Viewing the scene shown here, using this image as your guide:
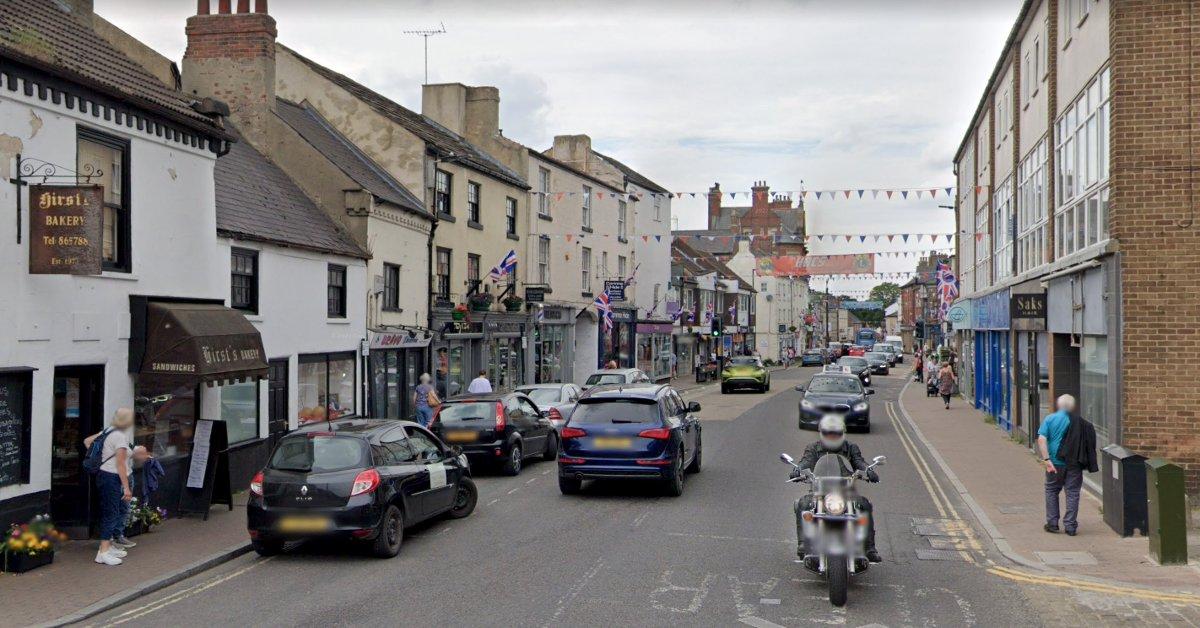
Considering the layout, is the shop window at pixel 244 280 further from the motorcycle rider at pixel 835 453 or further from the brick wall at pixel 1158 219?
the brick wall at pixel 1158 219

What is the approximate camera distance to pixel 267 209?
19.0m

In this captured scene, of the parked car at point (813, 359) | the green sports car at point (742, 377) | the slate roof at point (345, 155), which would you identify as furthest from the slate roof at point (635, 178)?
the parked car at point (813, 359)

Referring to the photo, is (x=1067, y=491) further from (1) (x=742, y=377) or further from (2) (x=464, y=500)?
(1) (x=742, y=377)

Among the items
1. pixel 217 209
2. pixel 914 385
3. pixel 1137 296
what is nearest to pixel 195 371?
pixel 217 209

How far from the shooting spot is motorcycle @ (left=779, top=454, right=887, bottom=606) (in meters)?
8.59

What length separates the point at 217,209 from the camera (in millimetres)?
16656

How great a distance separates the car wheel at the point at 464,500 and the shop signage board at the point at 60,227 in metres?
5.42

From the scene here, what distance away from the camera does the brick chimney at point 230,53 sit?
20828 millimetres

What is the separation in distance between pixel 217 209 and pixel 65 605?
29.8 feet

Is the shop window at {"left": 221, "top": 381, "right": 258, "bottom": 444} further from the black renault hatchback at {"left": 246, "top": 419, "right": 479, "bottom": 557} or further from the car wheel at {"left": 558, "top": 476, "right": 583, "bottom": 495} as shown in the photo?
the car wheel at {"left": 558, "top": 476, "right": 583, "bottom": 495}

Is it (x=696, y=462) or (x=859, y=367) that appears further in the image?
(x=859, y=367)

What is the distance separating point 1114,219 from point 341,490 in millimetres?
11159

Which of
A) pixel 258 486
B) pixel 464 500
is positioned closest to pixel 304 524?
pixel 258 486

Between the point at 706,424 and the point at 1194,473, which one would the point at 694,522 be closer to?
the point at 1194,473
